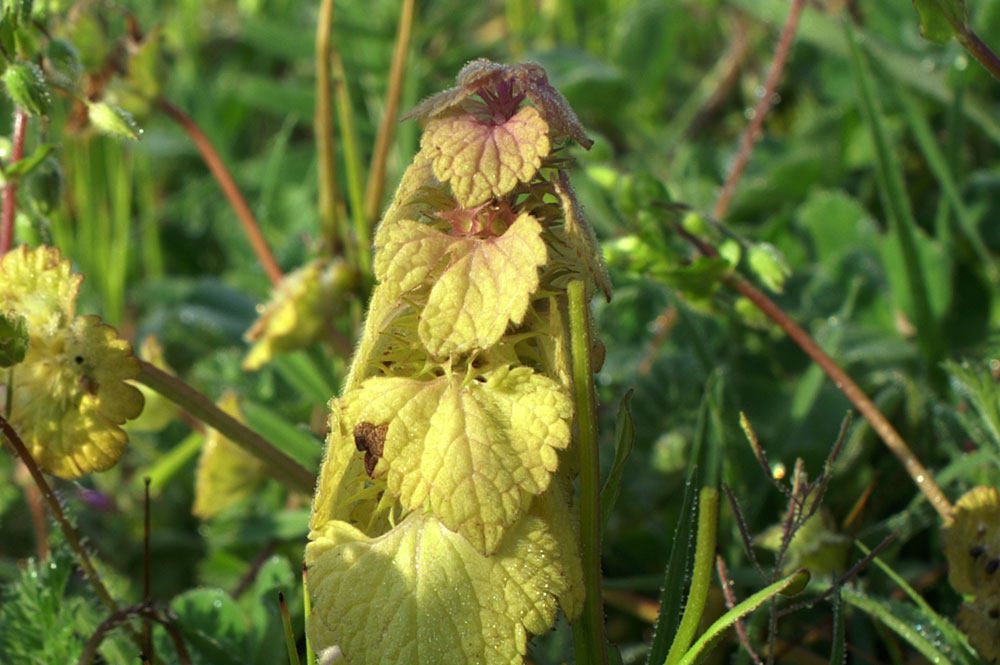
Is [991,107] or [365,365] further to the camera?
[991,107]

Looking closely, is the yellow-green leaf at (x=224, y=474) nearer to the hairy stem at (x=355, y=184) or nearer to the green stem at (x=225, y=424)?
the green stem at (x=225, y=424)

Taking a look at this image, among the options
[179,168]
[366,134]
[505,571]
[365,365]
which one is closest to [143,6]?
[179,168]

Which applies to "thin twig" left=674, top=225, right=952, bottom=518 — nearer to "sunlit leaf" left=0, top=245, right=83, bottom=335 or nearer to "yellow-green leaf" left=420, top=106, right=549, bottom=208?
"yellow-green leaf" left=420, top=106, right=549, bottom=208

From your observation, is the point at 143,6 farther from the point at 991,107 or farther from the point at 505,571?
the point at 505,571

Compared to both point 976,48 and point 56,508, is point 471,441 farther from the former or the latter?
point 976,48

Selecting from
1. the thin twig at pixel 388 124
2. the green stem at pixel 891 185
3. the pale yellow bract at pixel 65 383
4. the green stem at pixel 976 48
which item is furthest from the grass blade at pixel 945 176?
the pale yellow bract at pixel 65 383

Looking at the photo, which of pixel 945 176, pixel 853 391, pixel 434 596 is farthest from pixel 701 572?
pixel 945 176
